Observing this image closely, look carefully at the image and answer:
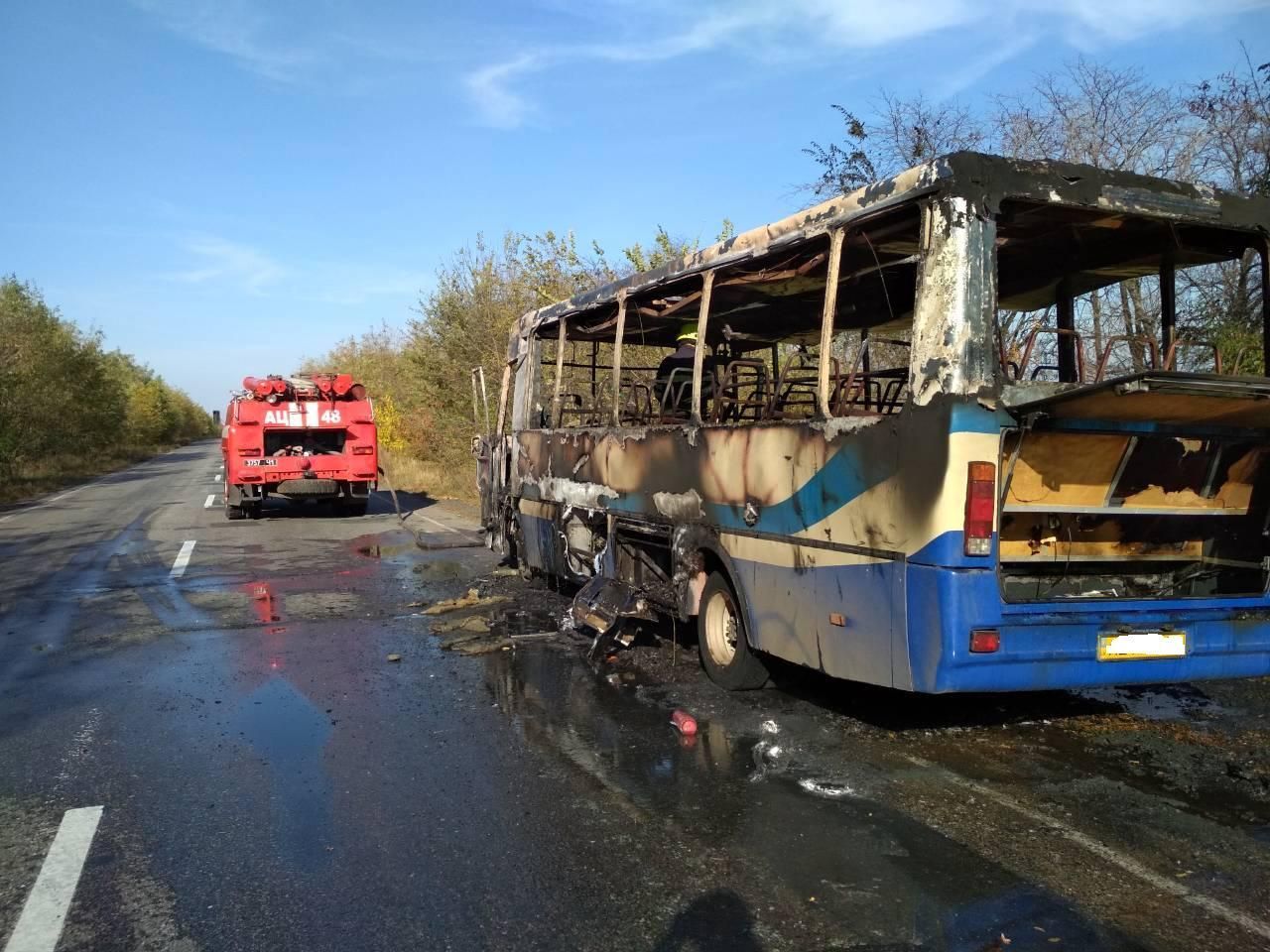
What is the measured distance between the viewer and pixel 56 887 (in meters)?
3.46

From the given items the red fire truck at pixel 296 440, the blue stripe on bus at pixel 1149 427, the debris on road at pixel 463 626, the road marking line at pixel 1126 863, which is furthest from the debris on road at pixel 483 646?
the red fire truck at pixel 296 440

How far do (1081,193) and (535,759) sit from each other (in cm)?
369

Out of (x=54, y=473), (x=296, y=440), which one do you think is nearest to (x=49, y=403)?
(x=54, y=473)

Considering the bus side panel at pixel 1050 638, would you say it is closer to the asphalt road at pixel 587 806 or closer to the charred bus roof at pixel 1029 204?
the asphalt road at pixel 587 806

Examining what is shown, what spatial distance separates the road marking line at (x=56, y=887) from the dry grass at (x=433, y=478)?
16.1 metres

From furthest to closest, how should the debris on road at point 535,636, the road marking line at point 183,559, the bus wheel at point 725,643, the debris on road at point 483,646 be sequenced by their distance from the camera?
the road marking line at point 183,559
the debris on road at point 535,636
the debris on road at point 483,646
the bus wheel at point 725,643

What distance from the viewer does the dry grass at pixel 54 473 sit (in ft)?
85.6

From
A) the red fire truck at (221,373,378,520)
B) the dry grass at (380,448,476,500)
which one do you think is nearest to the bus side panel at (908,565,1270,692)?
the red fire truck at (221,373,378,520)

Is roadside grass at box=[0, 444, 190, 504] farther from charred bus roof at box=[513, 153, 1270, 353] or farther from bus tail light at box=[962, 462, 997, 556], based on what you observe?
bus tail light at box=[962, 462, 997, 556]

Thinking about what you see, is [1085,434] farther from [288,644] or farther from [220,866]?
[288,644]

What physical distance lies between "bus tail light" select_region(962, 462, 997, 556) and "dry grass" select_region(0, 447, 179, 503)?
83.2 feet

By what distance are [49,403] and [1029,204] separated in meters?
37.6

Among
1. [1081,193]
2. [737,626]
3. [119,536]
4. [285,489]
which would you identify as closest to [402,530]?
[285,489]

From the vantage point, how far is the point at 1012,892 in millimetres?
3283
